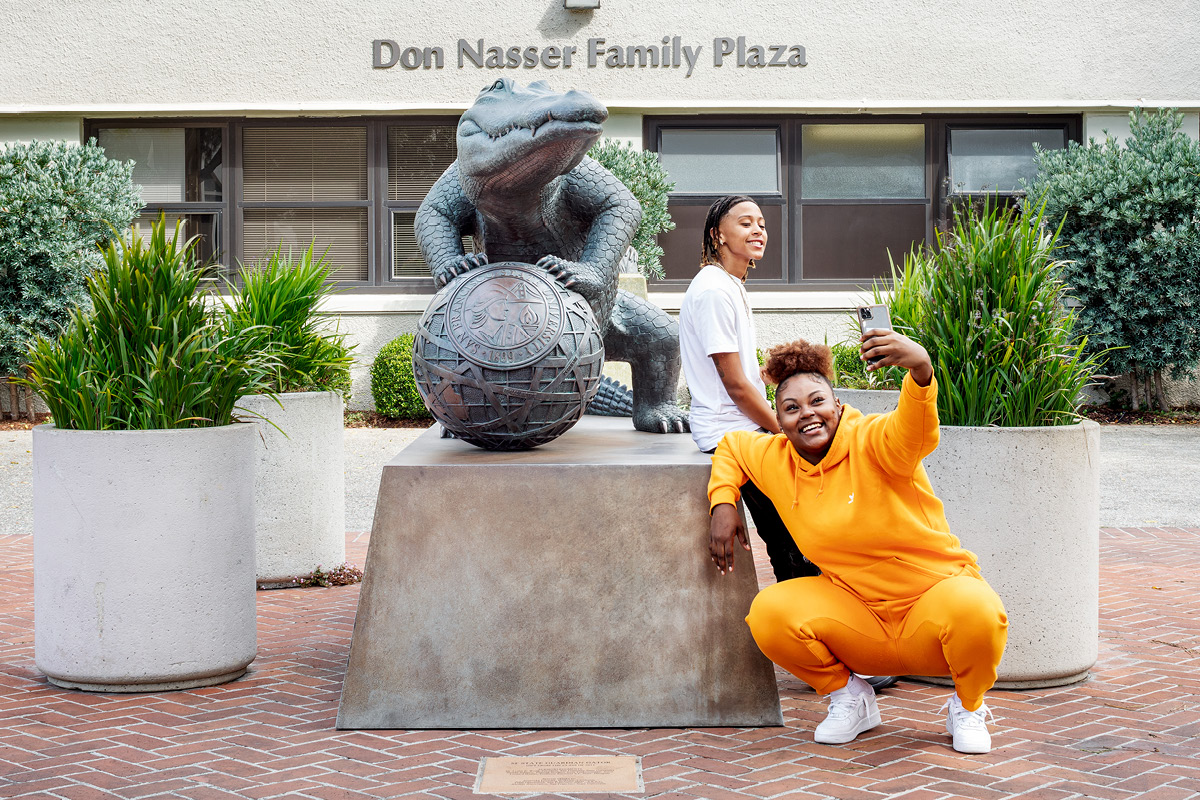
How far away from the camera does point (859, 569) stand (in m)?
3.78

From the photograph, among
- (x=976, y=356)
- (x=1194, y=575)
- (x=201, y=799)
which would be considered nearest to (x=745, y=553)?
(x=976, y=356)

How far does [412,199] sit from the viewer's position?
14.5 metres

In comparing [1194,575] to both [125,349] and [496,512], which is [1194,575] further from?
[125,349]

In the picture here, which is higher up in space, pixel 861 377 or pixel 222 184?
pixel 222 184

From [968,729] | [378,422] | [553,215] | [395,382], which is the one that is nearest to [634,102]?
[395,382]

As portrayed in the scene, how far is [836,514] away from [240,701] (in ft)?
7.56

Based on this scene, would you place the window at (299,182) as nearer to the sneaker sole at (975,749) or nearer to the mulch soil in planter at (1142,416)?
the mulch soil in planter at (1142,416)

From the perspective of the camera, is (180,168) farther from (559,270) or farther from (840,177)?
(559,270)

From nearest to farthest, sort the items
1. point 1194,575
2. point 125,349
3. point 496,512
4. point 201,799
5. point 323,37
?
point 201,799 < point 496,512 < point 125,349 < point 1194,575 < point 323,37

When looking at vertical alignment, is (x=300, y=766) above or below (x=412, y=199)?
below

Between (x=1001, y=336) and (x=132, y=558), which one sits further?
(x=1001, y=336)

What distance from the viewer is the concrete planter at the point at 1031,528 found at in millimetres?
4316

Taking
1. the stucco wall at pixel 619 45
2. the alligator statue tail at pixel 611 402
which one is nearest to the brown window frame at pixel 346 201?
the stucco wall at pixel 619 45

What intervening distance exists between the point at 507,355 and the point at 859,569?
145 cm
